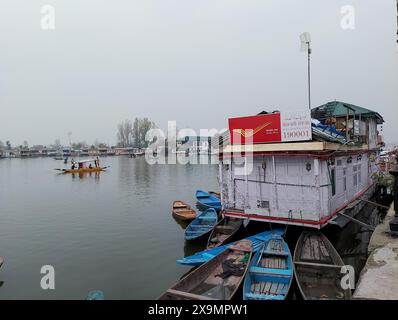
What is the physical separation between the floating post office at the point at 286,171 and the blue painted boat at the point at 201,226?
71.3 inches

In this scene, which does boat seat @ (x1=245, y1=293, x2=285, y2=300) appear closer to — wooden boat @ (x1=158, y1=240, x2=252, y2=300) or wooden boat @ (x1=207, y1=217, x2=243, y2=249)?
wooden boat @ (x1=158, y1=240, x2=252, y2=300)

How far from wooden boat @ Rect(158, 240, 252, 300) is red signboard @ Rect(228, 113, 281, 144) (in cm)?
526

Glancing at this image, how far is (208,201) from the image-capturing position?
86.2 feet

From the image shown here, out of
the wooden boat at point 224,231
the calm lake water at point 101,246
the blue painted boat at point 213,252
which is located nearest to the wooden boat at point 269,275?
the blue painted boat at point 213,252

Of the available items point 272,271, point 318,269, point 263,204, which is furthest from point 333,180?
point 272,271

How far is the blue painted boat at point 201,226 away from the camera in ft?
54.5

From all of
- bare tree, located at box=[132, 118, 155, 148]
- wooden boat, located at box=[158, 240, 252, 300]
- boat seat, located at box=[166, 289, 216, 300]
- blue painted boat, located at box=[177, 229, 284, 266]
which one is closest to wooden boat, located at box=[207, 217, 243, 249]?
blue painted boat, located at box=[177, 229, 284, 266]

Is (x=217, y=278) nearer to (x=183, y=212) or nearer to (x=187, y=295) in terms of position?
(x=187, y=295)

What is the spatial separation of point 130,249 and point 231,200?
6045 mm

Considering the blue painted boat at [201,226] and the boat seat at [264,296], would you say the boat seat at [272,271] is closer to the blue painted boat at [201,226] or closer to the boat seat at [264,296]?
the boat seat at [264,296]

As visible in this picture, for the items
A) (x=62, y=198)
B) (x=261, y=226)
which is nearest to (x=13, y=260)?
(x=261, y=226)
